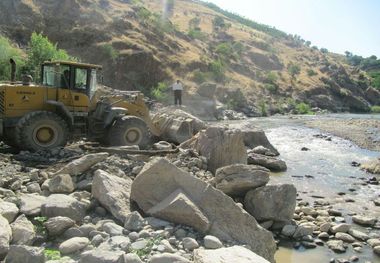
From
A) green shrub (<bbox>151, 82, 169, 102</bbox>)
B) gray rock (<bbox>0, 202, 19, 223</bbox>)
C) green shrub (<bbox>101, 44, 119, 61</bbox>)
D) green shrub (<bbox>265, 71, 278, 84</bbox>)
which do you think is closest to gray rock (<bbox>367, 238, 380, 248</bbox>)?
gray rock (<bbox>0, 202, 19, 223</bbox>)

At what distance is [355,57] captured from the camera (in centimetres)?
16275

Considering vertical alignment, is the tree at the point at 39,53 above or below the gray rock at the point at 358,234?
above

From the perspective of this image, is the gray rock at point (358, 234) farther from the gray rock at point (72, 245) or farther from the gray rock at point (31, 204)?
the gray rock at point (31, 204)

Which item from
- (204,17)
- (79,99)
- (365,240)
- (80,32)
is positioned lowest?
(365,240)

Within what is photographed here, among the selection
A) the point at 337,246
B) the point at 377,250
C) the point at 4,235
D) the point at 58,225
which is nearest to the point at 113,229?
the point at 58,225

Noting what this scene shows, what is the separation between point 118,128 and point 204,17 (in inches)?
3529

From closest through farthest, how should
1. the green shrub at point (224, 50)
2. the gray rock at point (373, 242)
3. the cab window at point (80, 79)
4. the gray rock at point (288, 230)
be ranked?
the gray rock at point (373, 242), the gray rock at point (288, 230), the cab window at point (80, 79), the green shrub at point (224, 50)

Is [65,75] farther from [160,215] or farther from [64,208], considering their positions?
[160,215]

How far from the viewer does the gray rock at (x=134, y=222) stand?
6719 mm

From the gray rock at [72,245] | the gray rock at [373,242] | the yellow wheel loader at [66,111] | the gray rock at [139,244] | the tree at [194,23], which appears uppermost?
the tree at [194,23]

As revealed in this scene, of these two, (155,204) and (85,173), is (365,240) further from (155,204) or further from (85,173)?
(85,173)

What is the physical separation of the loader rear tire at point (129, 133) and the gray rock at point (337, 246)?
740cm

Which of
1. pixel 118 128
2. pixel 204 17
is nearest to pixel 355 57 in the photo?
pixel 204 17

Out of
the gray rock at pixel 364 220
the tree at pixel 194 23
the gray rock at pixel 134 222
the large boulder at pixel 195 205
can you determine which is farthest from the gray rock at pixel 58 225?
the tree at pixel 194 23
